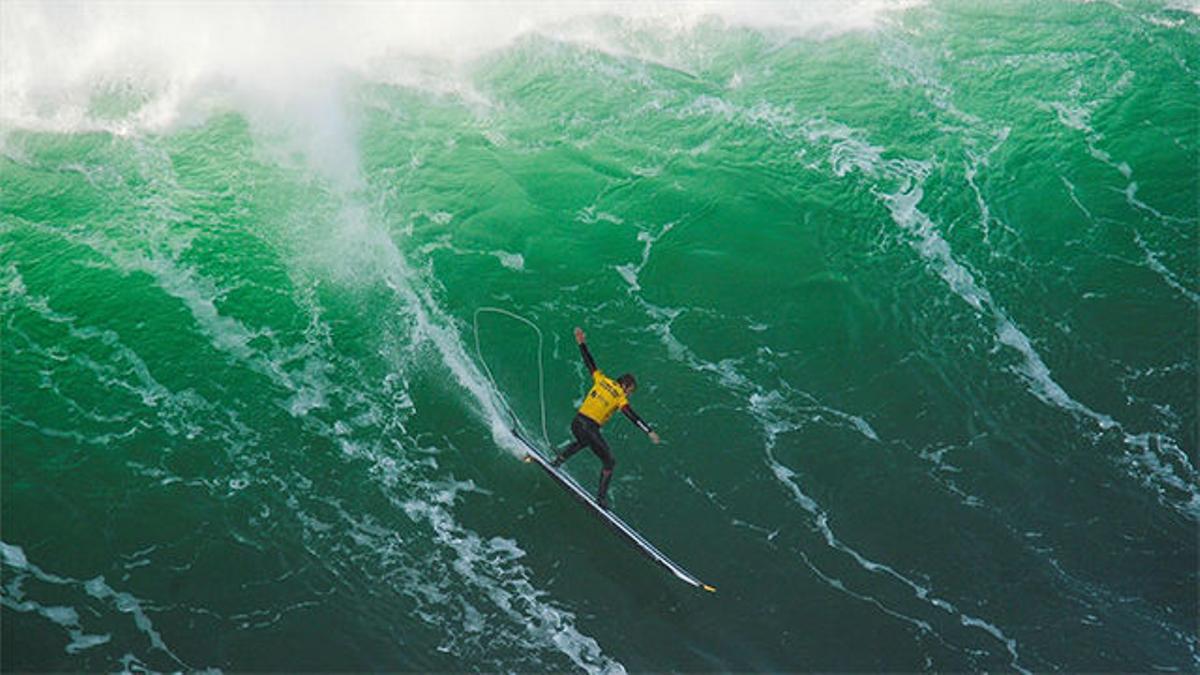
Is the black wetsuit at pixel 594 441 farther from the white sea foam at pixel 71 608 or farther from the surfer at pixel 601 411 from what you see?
the white sea foam at pixel 71 608

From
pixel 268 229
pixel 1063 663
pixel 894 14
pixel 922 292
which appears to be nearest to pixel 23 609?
pixel 268 229

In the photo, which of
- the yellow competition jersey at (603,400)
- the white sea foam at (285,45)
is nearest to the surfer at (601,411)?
the yellow competition jersey at (603,400)

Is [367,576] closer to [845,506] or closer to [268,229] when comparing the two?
[845,506]

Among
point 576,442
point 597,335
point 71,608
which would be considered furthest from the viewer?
point 597,335

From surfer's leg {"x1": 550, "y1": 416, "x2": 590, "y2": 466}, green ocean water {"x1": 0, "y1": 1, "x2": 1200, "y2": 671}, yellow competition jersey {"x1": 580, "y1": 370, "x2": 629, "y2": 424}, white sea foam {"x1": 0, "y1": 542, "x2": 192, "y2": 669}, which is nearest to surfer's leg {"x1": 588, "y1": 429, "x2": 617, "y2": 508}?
surfer's leg {"x1": 550, "y1": 416, "x2": 590, "y2": 466}

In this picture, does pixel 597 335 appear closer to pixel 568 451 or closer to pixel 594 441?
pixel 568 451

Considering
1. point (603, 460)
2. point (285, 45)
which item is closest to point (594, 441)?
point (603, 460)

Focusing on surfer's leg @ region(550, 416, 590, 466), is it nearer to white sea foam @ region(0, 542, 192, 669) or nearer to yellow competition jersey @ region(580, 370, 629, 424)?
yellow competition jersey @ region(580, 370, 629, 424)
